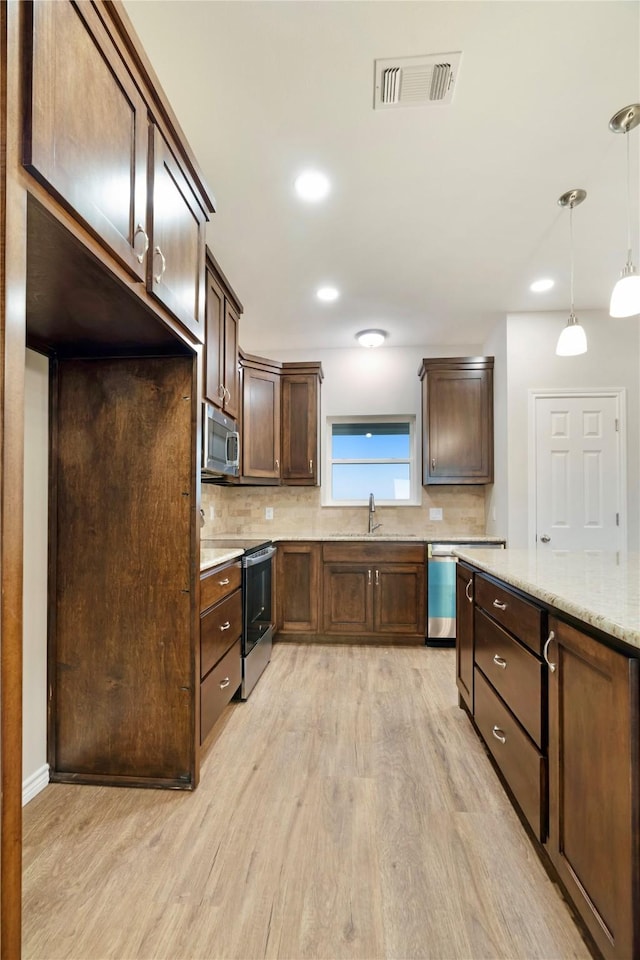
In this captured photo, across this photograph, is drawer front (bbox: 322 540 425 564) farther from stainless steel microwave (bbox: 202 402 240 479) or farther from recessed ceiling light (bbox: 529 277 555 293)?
recessed ceiling light (bbox: 529 277 555 293)

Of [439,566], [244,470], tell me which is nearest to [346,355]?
[244,470]

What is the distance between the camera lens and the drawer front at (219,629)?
6.63 feet

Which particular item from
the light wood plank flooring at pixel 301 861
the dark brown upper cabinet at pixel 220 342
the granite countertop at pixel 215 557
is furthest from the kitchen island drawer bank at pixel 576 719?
the dark brown upper cabinet at pixel 220 342

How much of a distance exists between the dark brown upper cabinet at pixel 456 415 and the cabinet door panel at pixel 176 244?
2761 millimetres

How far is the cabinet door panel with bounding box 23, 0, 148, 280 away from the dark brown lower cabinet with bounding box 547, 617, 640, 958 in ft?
5.03

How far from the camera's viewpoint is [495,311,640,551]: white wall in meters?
3.73

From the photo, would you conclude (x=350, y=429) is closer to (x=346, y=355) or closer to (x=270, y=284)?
(x=346, y=355)

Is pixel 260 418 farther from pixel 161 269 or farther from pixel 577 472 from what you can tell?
pixel 577 472

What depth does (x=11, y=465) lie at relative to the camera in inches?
30.0

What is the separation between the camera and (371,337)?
13.8 ft

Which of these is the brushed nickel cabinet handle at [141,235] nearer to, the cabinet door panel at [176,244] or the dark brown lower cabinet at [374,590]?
the cabinet door panel at [176,244]

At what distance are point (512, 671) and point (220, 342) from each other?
2231 millimetres

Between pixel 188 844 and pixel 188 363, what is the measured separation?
1770 millimetres

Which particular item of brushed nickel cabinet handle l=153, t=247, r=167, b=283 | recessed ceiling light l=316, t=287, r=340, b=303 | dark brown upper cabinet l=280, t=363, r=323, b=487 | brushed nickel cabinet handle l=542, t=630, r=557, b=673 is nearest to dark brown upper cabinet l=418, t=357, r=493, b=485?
dark brown upper cabinet l=280, t=363, r=323, b=487
